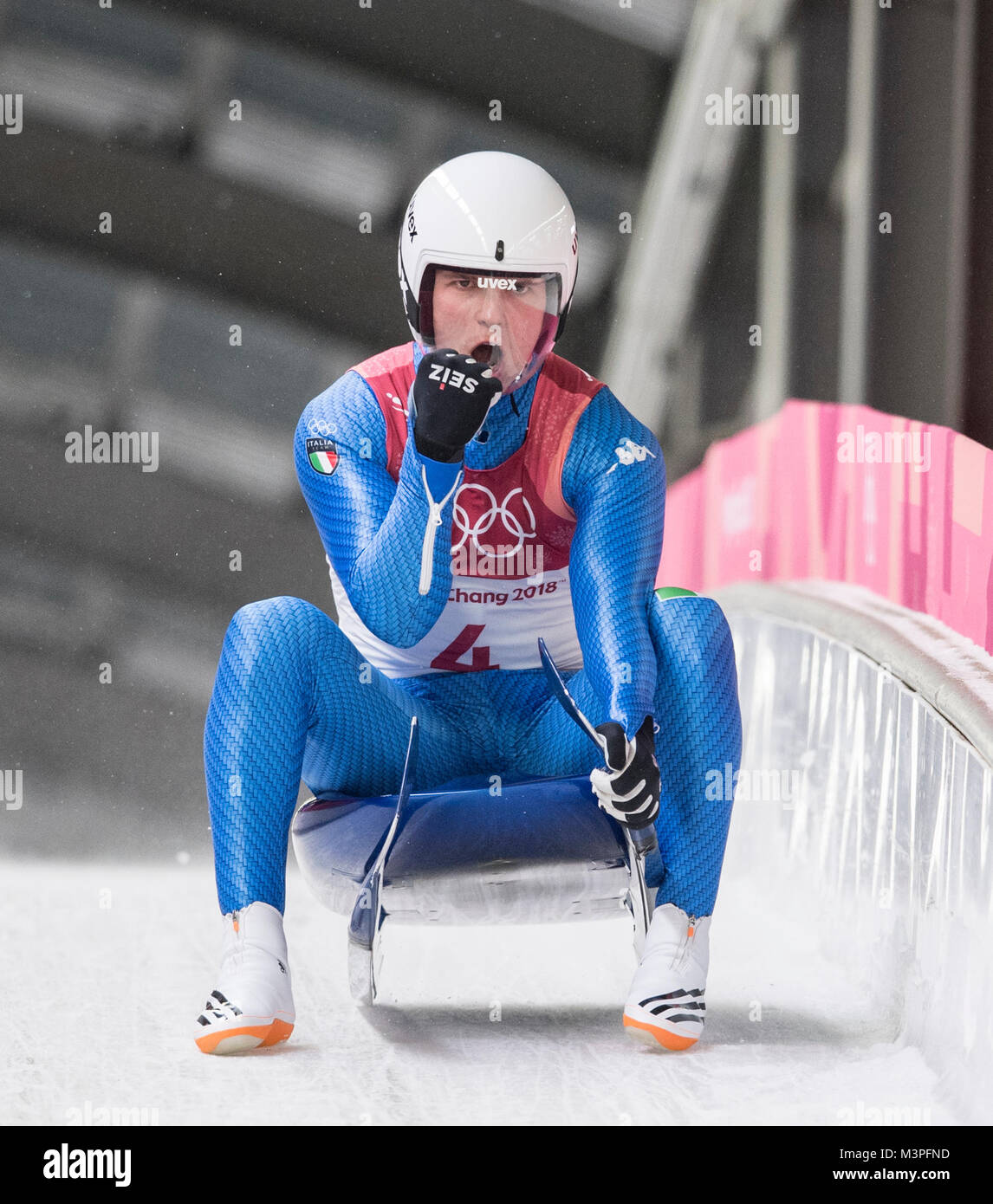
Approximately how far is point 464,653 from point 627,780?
0.48m

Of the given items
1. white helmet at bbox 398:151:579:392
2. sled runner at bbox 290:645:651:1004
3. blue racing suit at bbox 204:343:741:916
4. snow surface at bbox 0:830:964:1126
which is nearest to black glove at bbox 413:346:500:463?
blue racing suit at bbox 204:343:741:916

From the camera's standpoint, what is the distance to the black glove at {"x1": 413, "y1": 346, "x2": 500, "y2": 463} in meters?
1.85

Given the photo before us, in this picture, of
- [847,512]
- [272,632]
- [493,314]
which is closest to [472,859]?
[272,632]

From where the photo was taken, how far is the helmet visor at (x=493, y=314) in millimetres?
2020

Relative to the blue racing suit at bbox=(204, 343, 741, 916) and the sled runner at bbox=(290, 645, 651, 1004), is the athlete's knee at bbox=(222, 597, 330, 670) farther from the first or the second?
the sled runner at bbox=(290, 645, 651, 1004)

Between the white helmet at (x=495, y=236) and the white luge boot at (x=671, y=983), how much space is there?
0.77 meters

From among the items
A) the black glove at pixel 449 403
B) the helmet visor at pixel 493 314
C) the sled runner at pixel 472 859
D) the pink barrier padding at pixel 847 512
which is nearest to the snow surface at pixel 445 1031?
the sled runner at pixel 472 859

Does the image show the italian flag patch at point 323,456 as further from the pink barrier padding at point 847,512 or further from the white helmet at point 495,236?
the pink barrier padding at point 847,512

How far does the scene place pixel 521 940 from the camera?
8.86 feet

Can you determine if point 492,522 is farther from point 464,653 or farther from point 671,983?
point 671,983

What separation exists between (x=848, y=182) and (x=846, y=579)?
1.05 metres

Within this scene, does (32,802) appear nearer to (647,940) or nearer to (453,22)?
(453,22)
